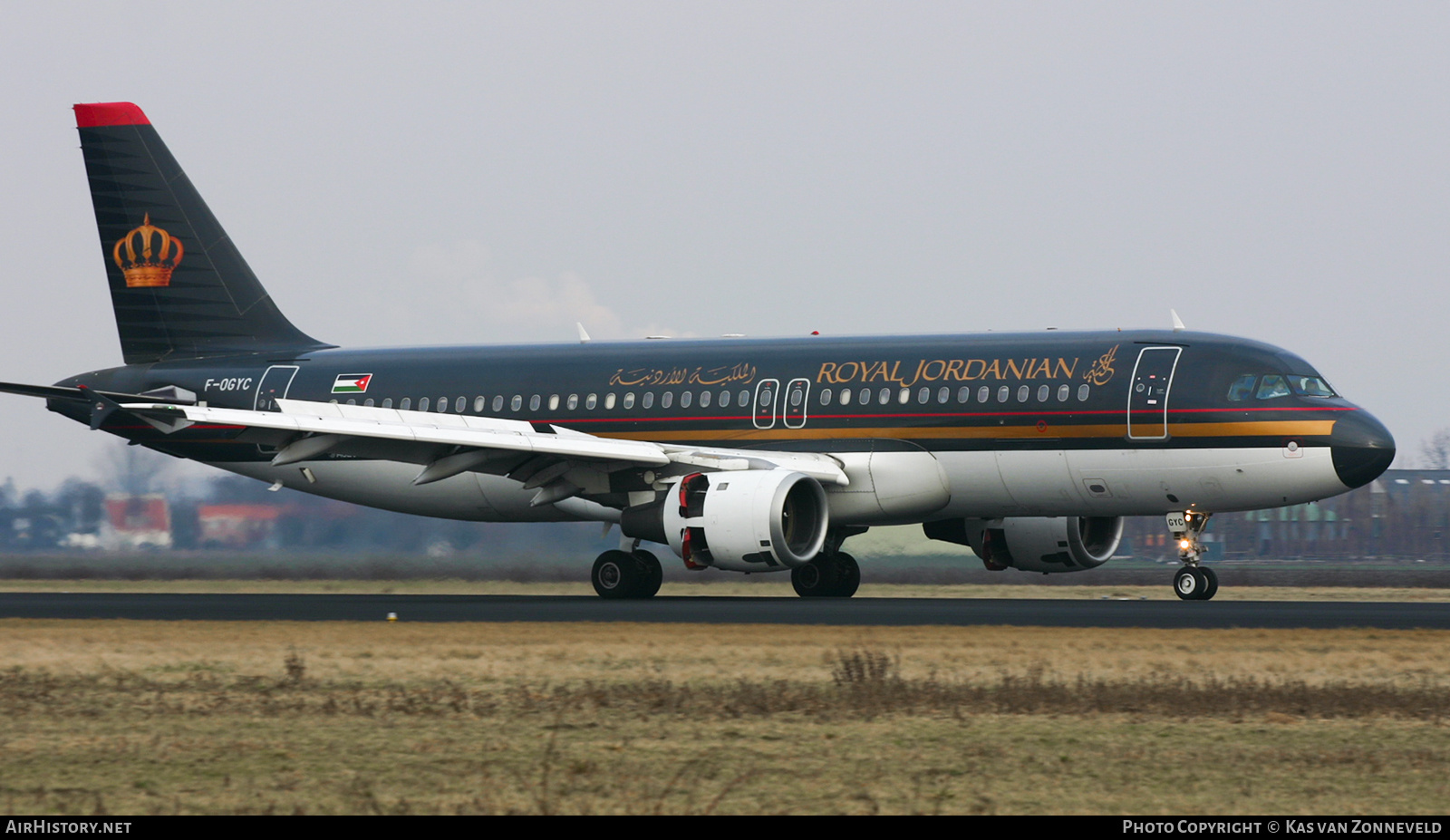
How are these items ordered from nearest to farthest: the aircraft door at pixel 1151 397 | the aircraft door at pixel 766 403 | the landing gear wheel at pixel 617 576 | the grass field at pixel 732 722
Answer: the grass field at pixel 732 722, the aircraft door at pixel 1151 397, the landing gear wheel at pixel 617 576, the aircraft door at pixel 766 403

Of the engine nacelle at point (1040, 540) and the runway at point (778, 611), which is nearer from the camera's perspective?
the runway at point (778, 611)

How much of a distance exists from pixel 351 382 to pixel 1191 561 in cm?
1591

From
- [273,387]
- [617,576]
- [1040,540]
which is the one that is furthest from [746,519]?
[273,387]

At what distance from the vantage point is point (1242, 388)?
88.2 feet

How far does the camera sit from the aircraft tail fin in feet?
117

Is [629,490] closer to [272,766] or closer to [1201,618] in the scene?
[1201,618]

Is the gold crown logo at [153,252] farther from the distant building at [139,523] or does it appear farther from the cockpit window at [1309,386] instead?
the cockpit window at [1309,386]

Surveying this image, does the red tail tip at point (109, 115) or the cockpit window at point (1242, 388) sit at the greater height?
the red tail tip at point (109, 115)

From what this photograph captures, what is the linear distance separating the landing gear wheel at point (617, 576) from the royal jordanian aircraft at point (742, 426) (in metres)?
0.04

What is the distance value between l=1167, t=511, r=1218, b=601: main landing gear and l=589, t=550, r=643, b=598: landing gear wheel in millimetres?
8698

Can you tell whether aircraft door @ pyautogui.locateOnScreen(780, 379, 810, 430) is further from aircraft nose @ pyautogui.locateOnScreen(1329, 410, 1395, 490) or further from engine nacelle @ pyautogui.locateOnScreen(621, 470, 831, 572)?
aircraft nose @ pyautogui.locateOnScreen(1329, 410, 1395, 490)

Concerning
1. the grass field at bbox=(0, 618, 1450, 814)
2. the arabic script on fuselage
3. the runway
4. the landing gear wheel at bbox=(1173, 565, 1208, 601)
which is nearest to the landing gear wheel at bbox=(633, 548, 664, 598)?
the runway

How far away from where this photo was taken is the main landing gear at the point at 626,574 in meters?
29.4

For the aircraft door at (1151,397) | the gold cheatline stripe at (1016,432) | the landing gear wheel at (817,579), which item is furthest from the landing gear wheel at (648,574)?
the aircraft door at (1151,397)
